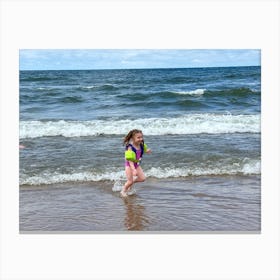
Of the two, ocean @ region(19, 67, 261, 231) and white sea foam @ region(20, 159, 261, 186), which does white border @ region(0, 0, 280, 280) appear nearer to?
ocean @ region(19, 67, 261, 231)

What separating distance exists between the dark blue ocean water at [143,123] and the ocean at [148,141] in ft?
0.05

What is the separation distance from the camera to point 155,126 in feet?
21.5

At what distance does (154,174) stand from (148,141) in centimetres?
50

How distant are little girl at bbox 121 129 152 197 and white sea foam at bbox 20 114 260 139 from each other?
806mm

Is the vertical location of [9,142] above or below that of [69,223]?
above

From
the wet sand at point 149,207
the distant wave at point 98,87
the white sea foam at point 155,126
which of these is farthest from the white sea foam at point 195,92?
the wet sand at point 149,207

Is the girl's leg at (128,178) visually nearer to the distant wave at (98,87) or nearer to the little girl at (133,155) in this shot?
the little girl at (133,155)

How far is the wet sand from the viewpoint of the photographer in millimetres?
5277

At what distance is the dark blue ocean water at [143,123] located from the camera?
6.18 meters
